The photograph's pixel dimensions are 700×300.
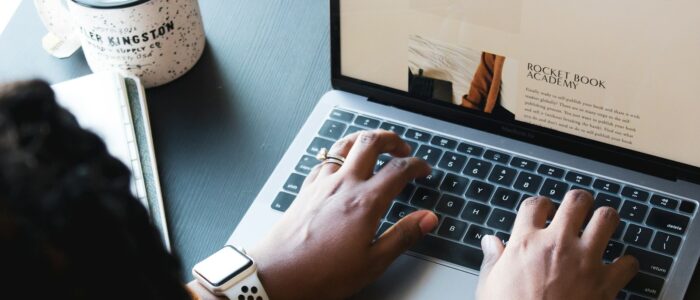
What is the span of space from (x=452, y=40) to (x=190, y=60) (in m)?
0.31

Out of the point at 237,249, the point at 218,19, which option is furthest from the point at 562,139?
the point at 218,19

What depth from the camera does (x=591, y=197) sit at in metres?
0.78

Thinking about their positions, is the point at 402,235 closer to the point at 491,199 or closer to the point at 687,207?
the point at 491,199

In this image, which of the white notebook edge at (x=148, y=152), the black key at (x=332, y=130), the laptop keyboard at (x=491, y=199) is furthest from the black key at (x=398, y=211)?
the white notebook edge at (x=148, y=152)

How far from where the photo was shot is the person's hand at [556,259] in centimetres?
72

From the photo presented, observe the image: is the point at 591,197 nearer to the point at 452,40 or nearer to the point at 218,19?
the point at 452,40

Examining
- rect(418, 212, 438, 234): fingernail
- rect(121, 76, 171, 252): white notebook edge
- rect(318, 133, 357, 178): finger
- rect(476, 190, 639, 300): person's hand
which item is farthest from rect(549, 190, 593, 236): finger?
rect(121, 76, 171, 252): white notebook edge

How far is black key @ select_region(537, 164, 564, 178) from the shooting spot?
32.5 inches

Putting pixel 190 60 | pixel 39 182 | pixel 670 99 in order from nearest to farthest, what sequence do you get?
pixel 39 182 → pixel 670 99 → pixel 190 60

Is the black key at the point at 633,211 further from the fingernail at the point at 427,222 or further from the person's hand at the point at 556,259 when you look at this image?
the fingernail at the point at 427,222

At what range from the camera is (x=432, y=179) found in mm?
835

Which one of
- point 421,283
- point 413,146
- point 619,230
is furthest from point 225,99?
point 619,230

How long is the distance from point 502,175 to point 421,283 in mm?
137

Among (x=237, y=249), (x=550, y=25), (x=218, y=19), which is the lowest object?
(x=237, y=249)
